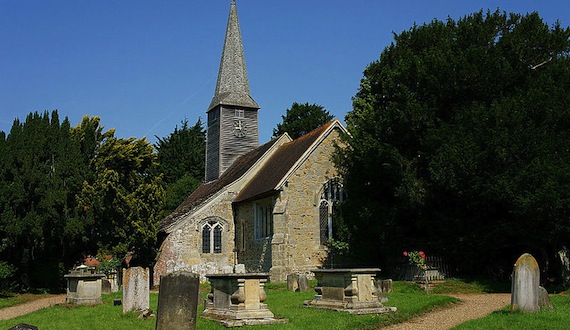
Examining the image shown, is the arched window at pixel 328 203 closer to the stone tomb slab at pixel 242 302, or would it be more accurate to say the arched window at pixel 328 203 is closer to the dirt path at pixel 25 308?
the dirt path at pixel 25 308

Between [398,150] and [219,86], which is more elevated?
[219,86]

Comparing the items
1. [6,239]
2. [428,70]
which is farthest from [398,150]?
[6,239]

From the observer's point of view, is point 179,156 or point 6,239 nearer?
point 6,239

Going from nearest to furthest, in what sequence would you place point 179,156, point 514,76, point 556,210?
point 556,210
point 514,76
point 179,156

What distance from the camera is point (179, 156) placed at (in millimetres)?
58438

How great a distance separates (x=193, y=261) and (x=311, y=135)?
9013mm

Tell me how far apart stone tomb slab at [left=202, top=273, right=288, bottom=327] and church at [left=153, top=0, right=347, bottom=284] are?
11959 mm

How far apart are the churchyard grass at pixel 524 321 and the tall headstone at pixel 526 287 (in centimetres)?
18

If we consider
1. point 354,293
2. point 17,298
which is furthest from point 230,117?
point 354,293

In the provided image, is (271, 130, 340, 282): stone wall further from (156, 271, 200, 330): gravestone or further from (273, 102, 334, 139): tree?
(273, 102, 334, 139): tree

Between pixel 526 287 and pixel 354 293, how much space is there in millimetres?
3978

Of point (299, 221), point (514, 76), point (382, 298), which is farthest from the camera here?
point (299, 221)

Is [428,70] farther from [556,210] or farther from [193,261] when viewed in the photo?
[193,261]

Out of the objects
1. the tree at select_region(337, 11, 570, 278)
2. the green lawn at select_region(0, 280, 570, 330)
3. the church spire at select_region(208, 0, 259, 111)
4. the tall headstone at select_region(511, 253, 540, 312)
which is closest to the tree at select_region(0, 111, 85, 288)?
the green lawn at select_region(0, 280, 570, 330)
